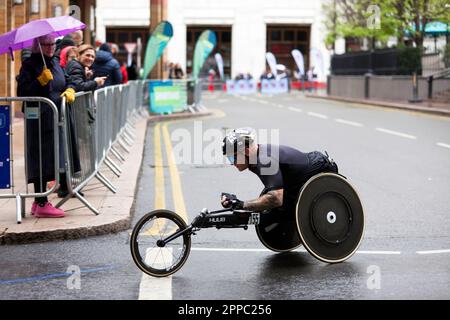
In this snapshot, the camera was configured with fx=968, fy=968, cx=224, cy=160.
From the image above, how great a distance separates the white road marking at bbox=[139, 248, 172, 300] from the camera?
21.0 ft

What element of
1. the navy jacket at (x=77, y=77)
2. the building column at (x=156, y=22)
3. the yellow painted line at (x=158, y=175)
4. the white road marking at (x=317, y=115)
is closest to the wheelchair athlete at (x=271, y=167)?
the yellow painted line at (x=158, y=175)

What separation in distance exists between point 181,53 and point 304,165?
70.0 meters

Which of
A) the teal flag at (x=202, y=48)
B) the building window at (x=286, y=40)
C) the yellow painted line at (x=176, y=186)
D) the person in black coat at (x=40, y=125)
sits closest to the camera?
the person in black coat at (x=40, y=125)

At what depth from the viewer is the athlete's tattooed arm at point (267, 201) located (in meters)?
7.27

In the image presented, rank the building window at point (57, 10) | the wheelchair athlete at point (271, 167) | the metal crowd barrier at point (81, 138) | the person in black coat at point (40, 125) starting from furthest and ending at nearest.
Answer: the building window at point (57, 10), the person in black coat at point (40, 125), the metal crowd barrier at point (81, 138), the wheelchair athlete at point (271, 167)

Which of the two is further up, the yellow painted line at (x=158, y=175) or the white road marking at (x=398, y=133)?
the white road marking at (x=398, y=133)

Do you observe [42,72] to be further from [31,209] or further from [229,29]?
[229,29]

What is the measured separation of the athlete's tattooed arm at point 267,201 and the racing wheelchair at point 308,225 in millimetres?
51

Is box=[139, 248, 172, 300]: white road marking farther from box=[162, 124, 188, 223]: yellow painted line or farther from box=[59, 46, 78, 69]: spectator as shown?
box=[59, 46, 78, 69]: spectator

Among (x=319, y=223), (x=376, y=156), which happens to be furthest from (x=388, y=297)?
(x=376, y=156)

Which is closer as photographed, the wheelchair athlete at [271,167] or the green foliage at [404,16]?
the wheelchair athlete at [271,167]

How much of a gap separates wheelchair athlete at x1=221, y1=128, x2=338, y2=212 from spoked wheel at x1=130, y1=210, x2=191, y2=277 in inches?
16.9

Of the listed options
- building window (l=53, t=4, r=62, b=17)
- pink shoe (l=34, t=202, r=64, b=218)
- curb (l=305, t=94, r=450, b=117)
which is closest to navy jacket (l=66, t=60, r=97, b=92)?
pink shoe (l=34, t=202, r=64, b=218)

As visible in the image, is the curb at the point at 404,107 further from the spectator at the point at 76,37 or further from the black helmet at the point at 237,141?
the black helmet at the point at 237,141
